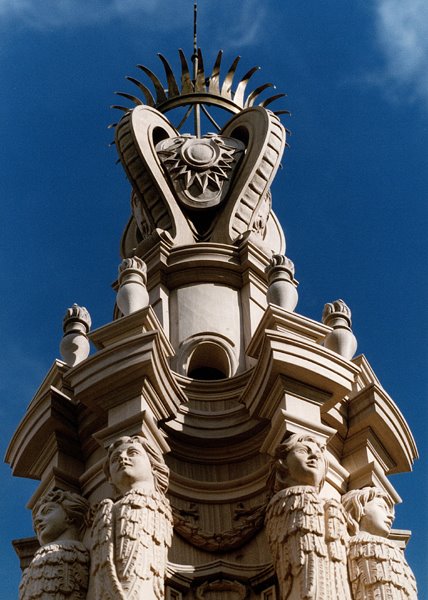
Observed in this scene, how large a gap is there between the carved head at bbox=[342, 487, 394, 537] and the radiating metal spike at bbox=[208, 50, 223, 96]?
11196 mm

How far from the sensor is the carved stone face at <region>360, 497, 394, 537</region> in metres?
17.5

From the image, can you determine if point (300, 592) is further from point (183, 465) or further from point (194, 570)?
point (183, 465)

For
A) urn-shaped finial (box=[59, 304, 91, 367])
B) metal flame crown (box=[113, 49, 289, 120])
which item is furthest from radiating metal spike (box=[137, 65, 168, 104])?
urn-shaped finial (box=[59, 304, 91, 367])

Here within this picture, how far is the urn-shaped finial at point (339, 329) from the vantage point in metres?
19.5

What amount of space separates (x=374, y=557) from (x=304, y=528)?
0.97 meters

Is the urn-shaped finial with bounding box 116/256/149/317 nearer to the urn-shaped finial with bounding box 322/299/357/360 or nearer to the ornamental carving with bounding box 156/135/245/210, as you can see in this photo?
the urn-shaped finial with bounding box 322/299/357/360

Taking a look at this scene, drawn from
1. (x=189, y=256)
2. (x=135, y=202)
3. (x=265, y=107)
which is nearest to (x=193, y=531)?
(x=189, y=256)

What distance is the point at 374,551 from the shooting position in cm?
1686

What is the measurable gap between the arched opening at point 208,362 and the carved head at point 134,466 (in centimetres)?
374

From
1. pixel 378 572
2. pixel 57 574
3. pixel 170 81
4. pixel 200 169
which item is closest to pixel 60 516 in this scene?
pixel 57 574

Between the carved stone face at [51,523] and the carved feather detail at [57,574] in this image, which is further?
the carved stone face at [51,523]

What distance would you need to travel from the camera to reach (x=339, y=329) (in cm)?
1977

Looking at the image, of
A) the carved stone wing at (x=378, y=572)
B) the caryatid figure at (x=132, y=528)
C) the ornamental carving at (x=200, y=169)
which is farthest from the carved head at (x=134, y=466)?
the ornamental carving at (x=200, y=169)

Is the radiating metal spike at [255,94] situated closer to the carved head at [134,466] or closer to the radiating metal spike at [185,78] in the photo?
the radiating metal spike at [185,78]
